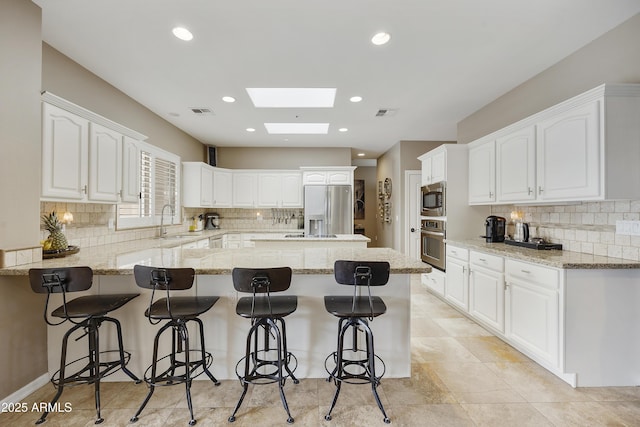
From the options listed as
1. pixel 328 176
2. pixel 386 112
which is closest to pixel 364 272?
pixel 386 112

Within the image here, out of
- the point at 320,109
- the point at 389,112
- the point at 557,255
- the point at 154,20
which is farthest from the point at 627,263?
the point at 154,20

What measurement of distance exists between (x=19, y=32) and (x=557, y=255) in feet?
14.7

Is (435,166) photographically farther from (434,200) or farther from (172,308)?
(172,308)

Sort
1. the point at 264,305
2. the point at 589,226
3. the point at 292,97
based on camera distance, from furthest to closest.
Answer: the point at 292,97 → the point at 589,226 → the point at 264,305

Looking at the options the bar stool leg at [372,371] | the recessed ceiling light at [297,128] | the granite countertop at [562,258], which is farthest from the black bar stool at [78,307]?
the recessed ceiling light at [297,128]

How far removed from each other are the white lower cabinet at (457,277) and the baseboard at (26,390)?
13.1 ft

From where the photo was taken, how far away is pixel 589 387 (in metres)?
2.05

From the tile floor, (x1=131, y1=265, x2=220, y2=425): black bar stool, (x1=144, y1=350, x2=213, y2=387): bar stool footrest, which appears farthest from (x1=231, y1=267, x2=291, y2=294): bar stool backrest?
the tile floor

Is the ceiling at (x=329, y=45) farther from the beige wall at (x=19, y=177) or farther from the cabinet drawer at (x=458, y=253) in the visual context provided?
the cabinet drawer at (x=458, y=253)

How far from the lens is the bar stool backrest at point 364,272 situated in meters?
1.71

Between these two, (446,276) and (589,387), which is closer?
(589,387)

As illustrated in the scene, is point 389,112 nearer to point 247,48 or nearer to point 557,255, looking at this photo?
point 247,48

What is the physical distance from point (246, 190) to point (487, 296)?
15.7ft

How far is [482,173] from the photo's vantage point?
11.4ft
